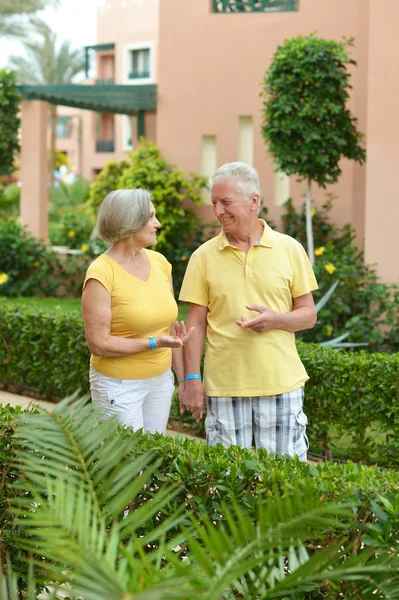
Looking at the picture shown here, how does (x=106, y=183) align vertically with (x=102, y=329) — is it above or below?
above

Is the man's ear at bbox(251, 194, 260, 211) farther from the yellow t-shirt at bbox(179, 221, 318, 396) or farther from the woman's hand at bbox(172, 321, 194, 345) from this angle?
the woman's hand at bbox(172, 321, 194, 345)

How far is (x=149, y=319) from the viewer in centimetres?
384

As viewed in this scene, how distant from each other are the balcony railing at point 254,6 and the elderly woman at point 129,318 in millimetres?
8470

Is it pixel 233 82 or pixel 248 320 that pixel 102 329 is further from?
pixel 233 82

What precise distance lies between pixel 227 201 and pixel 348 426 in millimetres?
2649

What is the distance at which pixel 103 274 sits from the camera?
3764 mm

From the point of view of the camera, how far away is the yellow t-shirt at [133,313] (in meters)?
3.79

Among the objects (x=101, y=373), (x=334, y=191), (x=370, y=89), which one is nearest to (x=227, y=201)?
(x=101, y=373)

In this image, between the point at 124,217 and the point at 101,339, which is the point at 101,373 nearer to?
the point at 101,339

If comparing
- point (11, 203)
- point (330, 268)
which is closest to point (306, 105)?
point (330, 268)

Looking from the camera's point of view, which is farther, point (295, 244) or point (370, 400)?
point (370, 400)

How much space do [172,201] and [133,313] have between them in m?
8.79

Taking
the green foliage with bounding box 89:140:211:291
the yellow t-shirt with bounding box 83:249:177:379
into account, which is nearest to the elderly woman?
the yellow t-shirt with bounding box 83:249:177:379

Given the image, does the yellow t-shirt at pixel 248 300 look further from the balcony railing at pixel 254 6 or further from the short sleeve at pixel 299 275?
the balcony railing at pixel 254 6
